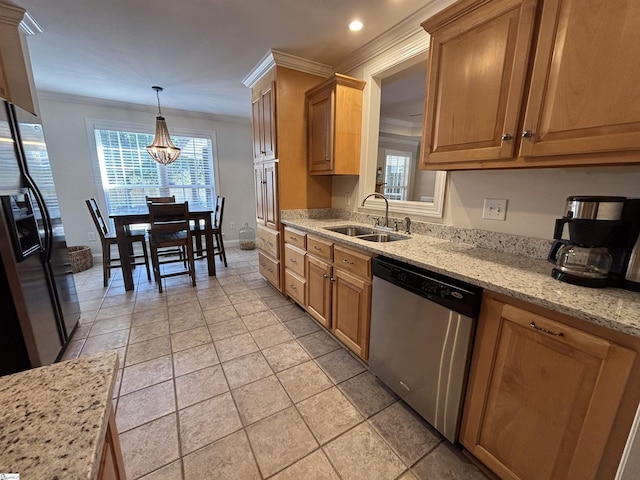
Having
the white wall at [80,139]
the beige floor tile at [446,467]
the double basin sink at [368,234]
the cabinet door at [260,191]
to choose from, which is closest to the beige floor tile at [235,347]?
the double basin sink at [368,234]

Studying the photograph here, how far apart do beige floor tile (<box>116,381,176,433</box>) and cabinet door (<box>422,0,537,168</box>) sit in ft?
6.96

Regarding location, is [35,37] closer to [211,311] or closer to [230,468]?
[211,311]

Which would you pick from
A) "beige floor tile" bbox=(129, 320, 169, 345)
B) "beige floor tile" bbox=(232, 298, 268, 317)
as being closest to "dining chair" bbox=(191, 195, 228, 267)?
"beige floor tile" bbox=(232, 298, 268, 317)

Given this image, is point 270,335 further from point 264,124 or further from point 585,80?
point 585,80

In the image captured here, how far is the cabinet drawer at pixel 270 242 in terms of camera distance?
289 centimetres

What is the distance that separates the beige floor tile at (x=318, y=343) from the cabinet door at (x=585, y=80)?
1.81 metres

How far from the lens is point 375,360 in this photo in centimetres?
172

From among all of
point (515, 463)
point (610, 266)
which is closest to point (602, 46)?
point (610, 266)

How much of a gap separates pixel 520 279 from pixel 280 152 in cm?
224

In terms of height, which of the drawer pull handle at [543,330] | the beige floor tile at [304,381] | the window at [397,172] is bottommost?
the beige floor tile at [304,381]

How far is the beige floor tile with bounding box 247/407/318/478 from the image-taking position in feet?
4.17

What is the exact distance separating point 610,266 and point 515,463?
34.3 inches

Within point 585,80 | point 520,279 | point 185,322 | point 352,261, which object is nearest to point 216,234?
point 185,322

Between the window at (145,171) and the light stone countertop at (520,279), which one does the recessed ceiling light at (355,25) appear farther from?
the window at (145,171)
